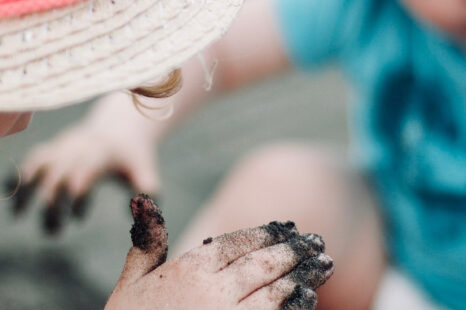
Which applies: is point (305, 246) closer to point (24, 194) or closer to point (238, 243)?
point (238, 243)

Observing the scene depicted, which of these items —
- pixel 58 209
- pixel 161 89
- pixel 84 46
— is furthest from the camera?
pixel 58 209

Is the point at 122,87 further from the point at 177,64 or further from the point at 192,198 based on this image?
the point at 192,198

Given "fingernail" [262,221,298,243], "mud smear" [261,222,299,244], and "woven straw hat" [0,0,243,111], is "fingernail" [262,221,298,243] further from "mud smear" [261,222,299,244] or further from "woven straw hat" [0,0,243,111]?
"woven straw hat" [0,0,243,111]

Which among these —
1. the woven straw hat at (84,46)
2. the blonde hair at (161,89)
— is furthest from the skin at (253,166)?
the woven straw hat at (84,46)

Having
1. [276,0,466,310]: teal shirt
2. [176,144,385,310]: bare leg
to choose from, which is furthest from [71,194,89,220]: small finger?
[276,0,466,310]: teal shirt

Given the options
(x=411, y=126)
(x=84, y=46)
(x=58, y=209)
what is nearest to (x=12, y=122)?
(x=84, y=46)

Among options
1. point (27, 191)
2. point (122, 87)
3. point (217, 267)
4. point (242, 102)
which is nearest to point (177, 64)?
point (122, 87)

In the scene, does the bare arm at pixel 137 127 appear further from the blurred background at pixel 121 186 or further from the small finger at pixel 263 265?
the small finger at pixel 263 265
